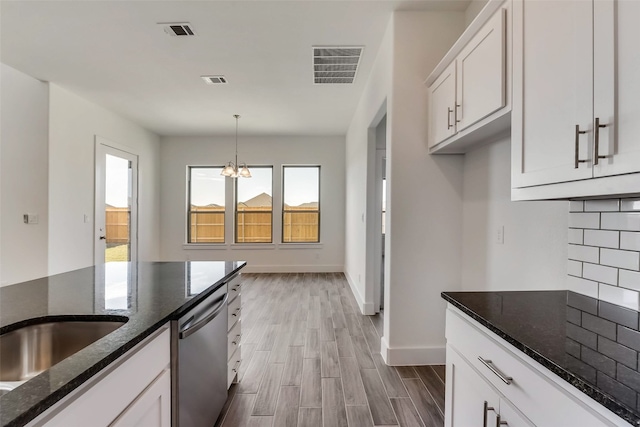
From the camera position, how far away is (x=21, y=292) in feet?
4.75

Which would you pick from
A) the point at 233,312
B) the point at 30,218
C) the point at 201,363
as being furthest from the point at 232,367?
the point at 30,218

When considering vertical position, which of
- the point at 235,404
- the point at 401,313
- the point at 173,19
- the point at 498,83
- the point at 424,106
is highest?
the point at 173,19

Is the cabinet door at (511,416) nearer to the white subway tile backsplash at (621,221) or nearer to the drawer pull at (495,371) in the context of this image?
the drawer pull at (495,371)

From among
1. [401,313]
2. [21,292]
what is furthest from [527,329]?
[21,292]

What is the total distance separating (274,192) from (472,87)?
16.5ft

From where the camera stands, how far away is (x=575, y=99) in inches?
41.7

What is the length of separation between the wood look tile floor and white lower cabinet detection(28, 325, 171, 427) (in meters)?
0.92

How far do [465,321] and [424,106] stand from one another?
1794 millimetres

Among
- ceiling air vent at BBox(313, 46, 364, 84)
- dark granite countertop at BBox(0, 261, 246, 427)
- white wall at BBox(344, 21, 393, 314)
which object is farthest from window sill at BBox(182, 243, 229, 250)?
dark granite countertop at BBox(0, 261, 246, 427)

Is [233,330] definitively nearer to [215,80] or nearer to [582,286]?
[582,286]

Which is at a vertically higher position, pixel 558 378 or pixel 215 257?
pixel 558 378

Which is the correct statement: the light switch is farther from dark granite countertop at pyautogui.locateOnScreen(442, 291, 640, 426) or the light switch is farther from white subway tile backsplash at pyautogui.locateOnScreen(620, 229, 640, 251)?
white subway tile backsplash at pyautogui.locateOnScreen(620, 229, 640, 251)

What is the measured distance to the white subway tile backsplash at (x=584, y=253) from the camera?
1.33 m

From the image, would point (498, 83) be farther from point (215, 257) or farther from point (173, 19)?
point (215, 257)
